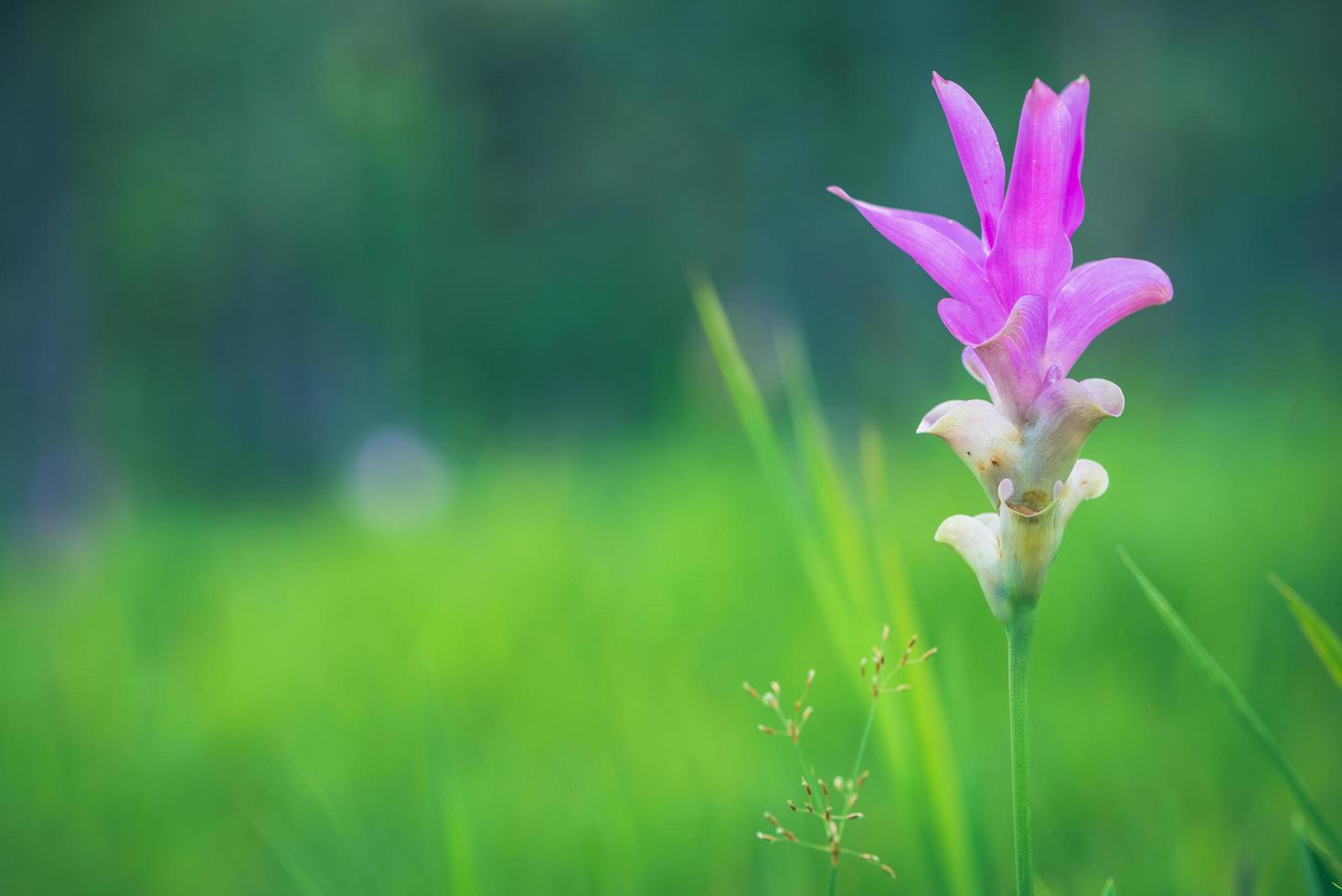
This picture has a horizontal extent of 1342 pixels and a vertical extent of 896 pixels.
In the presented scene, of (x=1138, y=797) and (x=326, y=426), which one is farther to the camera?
(x=326, y=426)

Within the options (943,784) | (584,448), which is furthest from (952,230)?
(584,448)

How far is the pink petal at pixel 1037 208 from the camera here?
13.1 inches

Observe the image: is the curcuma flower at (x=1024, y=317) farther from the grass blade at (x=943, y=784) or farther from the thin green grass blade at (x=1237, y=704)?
the grass blade at (x=943, y=784)

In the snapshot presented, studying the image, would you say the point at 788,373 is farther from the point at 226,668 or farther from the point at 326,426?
the point at 326,426

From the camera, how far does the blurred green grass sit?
0.82 metres

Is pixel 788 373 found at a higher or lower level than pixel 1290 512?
higher

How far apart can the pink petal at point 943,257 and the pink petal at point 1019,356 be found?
13mm

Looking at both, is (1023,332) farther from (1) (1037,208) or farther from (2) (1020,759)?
(2) (1020,759)

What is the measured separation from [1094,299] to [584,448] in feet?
10.3

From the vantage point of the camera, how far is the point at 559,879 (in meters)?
0.93

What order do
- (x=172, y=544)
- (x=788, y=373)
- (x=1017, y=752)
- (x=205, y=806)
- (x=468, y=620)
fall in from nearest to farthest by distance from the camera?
(x=1017, y=752) → (x=788, y=373) → (x=205, y=806) → (x=468, y=620) → (x=172, y=544)

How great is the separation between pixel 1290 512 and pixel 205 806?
172cm

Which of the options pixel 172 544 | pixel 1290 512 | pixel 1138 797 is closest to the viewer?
pixel 1138 797

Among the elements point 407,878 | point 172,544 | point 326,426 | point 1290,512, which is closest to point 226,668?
point 407,878
